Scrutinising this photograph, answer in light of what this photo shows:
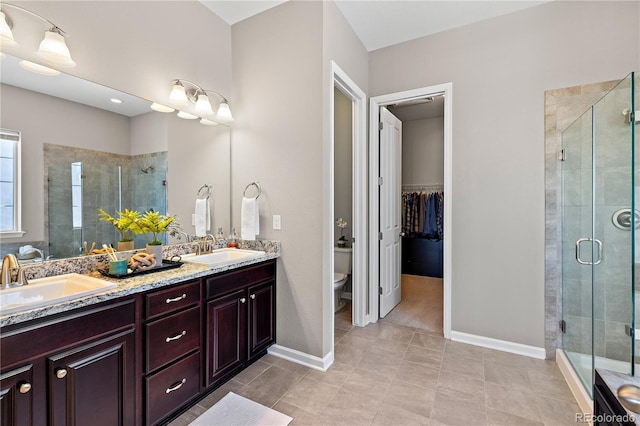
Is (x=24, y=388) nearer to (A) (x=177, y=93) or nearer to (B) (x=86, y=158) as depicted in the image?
(B) (x=86, y=158)

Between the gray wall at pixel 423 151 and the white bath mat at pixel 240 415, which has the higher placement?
the gray wall at pixel 423 151

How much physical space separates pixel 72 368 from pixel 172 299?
1.66ft

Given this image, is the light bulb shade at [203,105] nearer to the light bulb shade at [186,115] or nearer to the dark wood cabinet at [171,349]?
the light bulb shade at [186,115]

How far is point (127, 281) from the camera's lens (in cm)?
156

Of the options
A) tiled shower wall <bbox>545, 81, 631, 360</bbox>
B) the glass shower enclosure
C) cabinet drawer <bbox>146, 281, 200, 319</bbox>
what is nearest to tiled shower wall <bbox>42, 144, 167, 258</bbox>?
cabinet drawer <bbox>146, 281, 200, 319</bbox>

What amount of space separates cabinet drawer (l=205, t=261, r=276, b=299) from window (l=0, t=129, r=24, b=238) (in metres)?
1.02

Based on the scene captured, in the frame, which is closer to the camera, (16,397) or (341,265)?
(16,397)

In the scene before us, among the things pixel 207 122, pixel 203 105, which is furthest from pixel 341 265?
pixel 203 105

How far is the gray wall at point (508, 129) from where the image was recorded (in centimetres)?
230

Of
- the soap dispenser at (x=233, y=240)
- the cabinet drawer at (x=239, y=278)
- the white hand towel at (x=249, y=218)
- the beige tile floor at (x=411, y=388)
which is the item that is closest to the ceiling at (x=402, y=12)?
the white hand towel at (x=249, y=218)

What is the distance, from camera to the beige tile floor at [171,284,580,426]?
5.78ft

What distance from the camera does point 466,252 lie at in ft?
9.00

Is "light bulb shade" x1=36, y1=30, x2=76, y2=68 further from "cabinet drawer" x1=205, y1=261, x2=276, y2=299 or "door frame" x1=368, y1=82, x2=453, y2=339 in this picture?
"door frame" x1=368, y1=82, x2=453, y2=339

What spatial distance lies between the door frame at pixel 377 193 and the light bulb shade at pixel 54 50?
248cm
